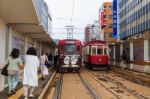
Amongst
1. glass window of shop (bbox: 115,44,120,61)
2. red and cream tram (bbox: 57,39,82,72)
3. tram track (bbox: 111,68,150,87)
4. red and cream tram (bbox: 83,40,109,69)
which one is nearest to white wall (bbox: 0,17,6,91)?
tram track (bbox: 111,68,150,87)

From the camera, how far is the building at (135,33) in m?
34.4

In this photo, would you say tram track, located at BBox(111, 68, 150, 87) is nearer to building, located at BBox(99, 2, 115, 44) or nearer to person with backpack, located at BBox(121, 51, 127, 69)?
person with backpack, located at BBox(121, 51, 127, 69)

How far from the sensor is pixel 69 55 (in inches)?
1342

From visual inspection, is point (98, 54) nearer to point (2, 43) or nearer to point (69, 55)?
point (69, 55)

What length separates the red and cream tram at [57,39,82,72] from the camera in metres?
33.9

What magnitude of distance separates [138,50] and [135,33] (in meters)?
31.2

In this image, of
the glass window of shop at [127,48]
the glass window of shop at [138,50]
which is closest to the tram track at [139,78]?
the glass window of shop at [138,50]

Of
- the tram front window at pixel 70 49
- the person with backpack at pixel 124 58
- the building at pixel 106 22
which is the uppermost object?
the building at pixel 106 22

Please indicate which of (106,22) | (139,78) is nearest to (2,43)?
(139,78)

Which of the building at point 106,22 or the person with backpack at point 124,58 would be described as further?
the building at point 106,22

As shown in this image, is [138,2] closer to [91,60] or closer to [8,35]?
[91,60]

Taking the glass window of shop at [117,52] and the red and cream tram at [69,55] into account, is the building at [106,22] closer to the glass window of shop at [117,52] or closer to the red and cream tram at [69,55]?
the glass window of shop at [117,52]

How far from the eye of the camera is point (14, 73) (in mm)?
12922

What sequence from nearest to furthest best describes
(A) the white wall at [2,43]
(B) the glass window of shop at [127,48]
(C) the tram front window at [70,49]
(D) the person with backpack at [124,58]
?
1. (A) the white wall at [2,43]
2. (C) the tram front window at [70,49]
3. (D) the person with backpack at [124,58]
4. (B) the glass window of shop at [127,48]
